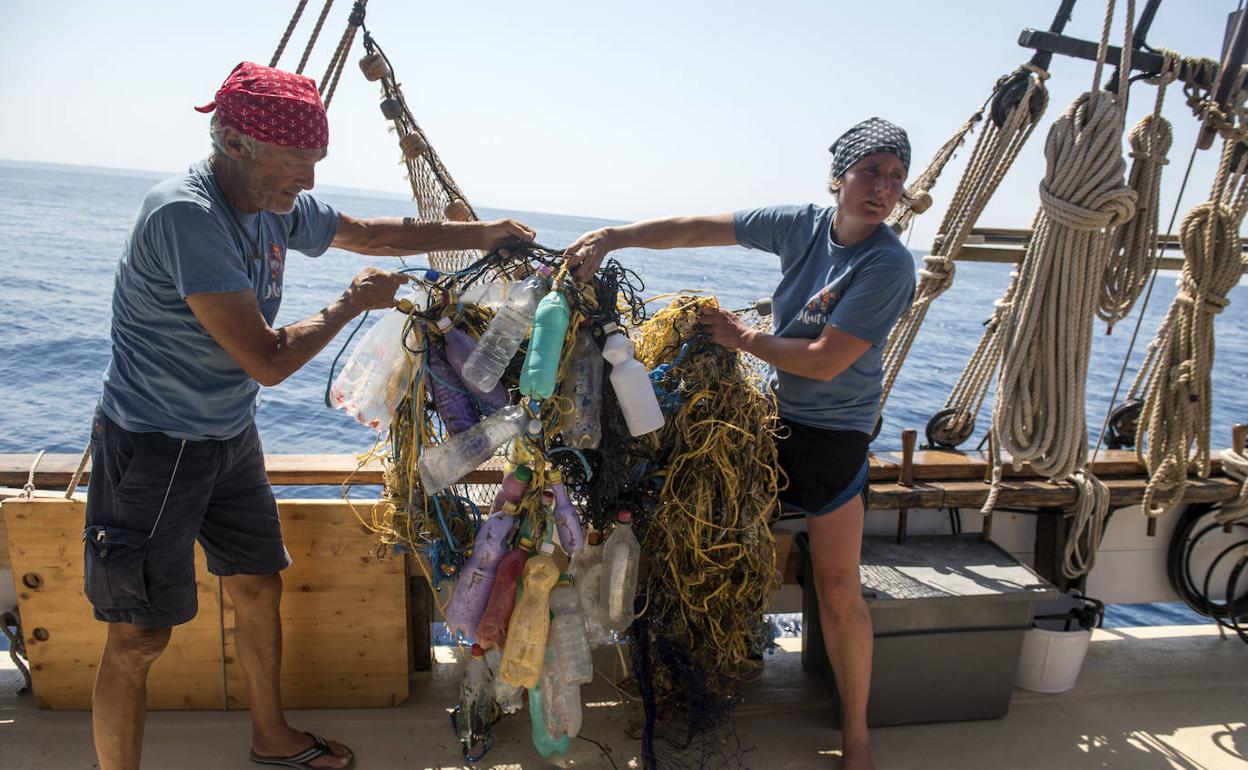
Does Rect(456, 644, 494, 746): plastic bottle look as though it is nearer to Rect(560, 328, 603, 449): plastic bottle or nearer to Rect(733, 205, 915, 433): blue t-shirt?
Rect(560, 328, 603, 449): plastic bottle

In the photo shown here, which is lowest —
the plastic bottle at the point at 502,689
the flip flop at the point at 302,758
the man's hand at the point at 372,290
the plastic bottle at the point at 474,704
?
the flip flop at the point at 302,758

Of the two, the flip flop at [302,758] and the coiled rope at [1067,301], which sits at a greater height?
the coiled rope at [1067,301]

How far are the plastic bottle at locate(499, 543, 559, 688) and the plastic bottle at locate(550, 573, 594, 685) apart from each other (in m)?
0.06

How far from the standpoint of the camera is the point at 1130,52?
295cm

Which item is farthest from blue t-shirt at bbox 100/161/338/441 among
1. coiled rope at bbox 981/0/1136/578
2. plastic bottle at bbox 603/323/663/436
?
coiled rope at bbox 981/0/1136/578

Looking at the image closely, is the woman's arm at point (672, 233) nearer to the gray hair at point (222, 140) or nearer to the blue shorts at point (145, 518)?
the gray hair at point (222, 140)

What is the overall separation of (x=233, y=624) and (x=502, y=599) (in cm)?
104

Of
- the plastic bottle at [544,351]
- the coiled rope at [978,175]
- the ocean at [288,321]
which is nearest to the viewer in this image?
the plastic bottle at [544,351]

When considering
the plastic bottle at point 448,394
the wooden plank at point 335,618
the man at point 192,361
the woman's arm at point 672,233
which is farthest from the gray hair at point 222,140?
the wooden plank at point 335,618

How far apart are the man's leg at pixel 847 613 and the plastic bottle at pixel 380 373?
1.26m

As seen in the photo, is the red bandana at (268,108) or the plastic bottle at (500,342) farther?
the plastic bottle at (500,342)

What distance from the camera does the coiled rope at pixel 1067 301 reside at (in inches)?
115

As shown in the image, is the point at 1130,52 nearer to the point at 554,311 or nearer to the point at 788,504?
the point at 788,504

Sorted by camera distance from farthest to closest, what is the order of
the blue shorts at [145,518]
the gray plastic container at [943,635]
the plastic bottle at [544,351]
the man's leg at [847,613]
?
the gray plastic container at [943,635] → the man's leg at [847,613] → the plastic bottle at [544,351] → the blue shorts at [145,518]
